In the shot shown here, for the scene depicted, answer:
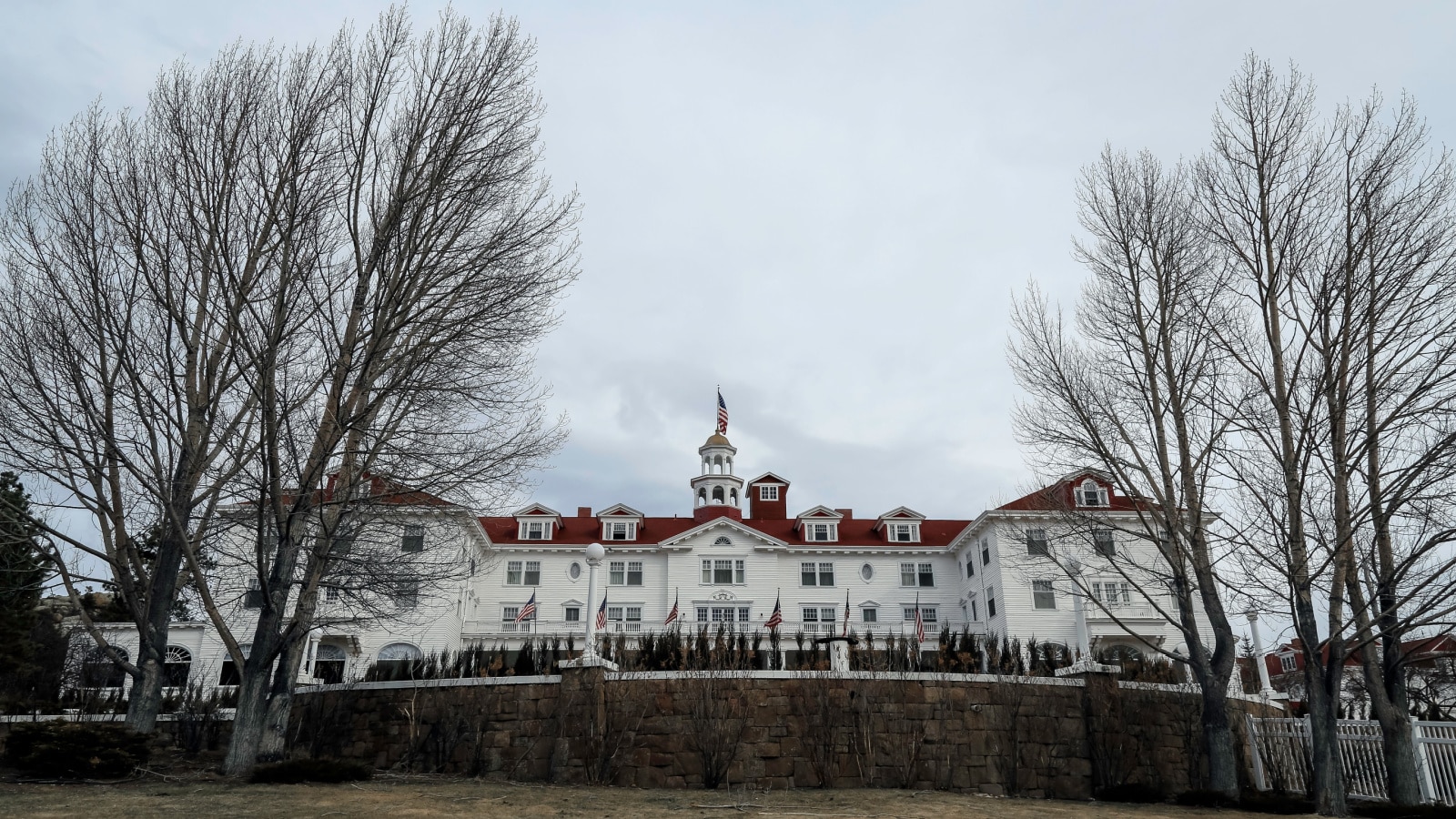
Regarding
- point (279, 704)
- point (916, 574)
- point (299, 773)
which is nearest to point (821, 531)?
point (916, 574)

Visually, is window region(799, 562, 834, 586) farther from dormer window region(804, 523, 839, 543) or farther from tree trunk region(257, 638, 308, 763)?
tree trunk region(257, 638, 308, 763)

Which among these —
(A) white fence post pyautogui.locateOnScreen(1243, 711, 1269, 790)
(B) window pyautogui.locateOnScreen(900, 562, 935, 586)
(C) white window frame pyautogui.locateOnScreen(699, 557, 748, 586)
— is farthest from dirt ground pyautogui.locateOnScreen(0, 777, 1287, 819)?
(B) window pyautogui.locateOnScreen(900, 562, 935, 586)

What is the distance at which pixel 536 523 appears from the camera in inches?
1622

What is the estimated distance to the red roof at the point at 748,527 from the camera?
4084cm

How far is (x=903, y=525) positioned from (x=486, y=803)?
108ft

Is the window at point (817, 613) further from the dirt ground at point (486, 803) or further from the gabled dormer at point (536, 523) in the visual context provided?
the dirt ground at point (486, 803)

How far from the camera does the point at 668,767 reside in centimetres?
1509

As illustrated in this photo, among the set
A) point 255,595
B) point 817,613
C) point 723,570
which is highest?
point 723,570

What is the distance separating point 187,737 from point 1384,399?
2115cm

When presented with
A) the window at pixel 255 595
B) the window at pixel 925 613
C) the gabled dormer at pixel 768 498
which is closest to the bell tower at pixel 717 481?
the gabled dormer at pixel 768 498

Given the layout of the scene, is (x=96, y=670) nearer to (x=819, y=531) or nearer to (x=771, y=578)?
(x=771, y=578)

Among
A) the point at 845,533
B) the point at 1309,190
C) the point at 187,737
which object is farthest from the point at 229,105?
the point at 845,533

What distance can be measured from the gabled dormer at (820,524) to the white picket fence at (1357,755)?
24225 millimetres

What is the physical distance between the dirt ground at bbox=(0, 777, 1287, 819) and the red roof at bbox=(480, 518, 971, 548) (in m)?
26.9
